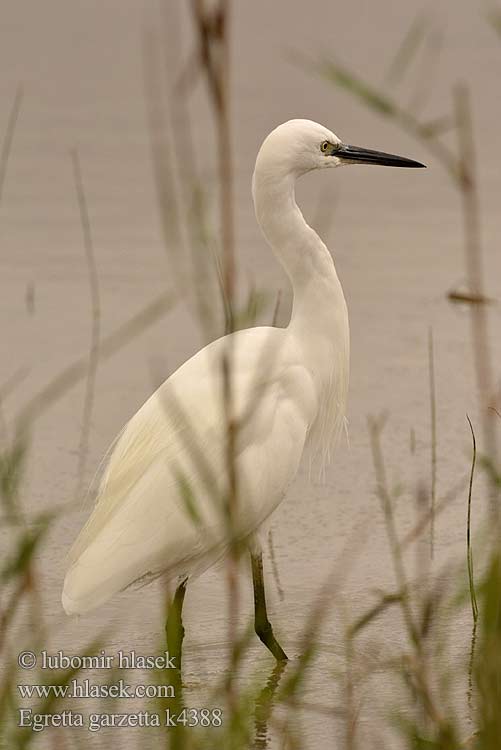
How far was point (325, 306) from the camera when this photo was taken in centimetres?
310

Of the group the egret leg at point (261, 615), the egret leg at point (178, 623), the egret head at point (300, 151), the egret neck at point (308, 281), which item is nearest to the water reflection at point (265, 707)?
the egret leg at point (261, 615)

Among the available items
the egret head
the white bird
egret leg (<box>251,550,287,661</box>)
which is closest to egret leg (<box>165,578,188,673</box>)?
the white bird

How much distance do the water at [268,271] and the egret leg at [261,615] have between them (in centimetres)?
7

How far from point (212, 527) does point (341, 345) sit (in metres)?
0.59

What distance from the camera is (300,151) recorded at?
10.1 feet

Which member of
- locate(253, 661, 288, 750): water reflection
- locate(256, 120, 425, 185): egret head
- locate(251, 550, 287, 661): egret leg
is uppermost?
locate(256, 120, 425, 185): egret head

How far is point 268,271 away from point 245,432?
7.07ft

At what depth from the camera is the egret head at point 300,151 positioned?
3.01m

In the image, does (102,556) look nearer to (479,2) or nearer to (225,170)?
(225,170)

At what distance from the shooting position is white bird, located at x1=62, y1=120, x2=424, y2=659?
108 inches

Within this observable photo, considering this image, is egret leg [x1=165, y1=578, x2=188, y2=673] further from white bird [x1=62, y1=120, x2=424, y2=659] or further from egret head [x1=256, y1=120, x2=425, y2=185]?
egret head [x1=256, y1=120, x2=425, y2=185]

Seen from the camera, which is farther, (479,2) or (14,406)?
(479,2)

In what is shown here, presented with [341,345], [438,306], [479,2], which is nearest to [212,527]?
[341,345]

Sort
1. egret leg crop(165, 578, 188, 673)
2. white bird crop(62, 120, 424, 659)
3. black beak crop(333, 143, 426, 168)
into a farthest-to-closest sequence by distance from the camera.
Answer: black beak crop(333, 143, 426, 168) < white bird crop(62, 120, 424, 659) < egret leg crop(165, 578, 188, 673)
